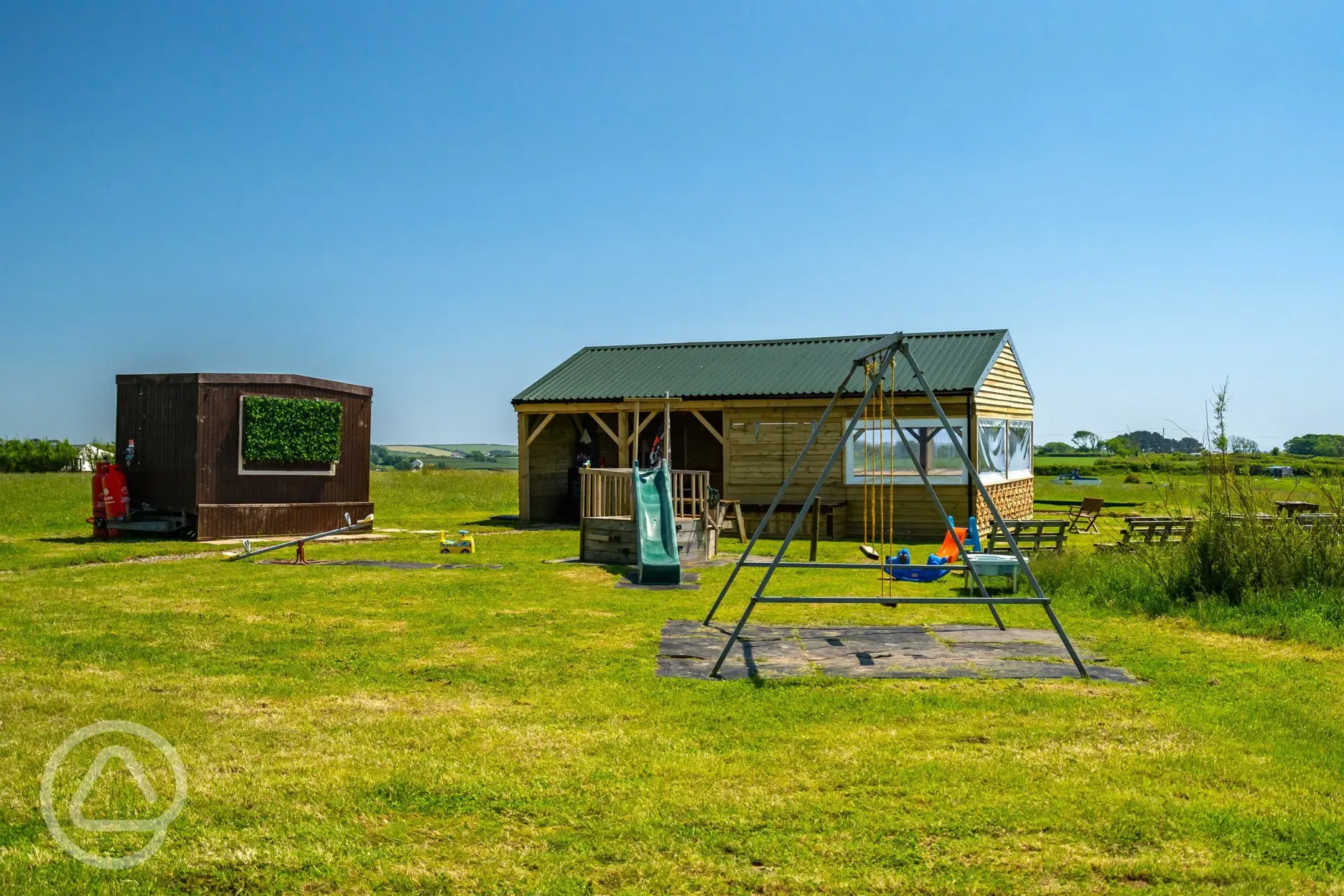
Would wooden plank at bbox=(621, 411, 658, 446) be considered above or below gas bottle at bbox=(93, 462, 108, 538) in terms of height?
above

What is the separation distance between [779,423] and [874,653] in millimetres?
13249

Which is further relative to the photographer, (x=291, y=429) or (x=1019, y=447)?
(x=1019, y=447)

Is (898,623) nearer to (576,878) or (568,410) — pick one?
(576,878)

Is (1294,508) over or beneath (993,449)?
beneath

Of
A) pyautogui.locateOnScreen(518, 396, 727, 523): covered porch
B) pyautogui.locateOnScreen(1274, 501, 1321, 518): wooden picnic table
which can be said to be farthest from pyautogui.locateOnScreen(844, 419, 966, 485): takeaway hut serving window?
pyautogui.locateOnScreen(1274, 501, 1321, 518): wooden picnic table

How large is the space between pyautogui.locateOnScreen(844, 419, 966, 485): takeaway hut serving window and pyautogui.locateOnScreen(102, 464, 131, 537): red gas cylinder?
1353 cm

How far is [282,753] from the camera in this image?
17.6 ft

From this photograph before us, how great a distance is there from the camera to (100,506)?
18750 mm

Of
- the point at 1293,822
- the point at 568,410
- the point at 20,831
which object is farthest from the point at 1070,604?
the point at 568,410

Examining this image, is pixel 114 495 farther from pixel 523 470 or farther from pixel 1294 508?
pixel 1294 508

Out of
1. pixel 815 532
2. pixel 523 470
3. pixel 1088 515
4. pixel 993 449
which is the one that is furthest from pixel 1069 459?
pixel 815 532

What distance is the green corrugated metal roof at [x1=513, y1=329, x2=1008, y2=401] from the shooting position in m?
20.8

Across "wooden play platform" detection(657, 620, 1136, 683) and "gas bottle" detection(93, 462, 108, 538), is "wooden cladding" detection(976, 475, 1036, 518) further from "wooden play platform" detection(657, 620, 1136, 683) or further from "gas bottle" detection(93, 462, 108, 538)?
"gas bottle" detection(93, 462, 108, 538)

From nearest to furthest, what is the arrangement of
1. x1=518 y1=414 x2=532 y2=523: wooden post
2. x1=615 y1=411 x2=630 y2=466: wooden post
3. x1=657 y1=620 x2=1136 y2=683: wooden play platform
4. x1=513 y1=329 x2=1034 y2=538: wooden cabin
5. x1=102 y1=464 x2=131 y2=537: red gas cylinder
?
x1=657 y1=620 x2=1136 y2=683: wooden play platform, x1=102 y1=464 x2=131 y2=537: red gas cylinder, x1=513 y1=329 x2=1034 y2=538: wooden cabin, x1=615 y1=411 x2=630 y2=466: wooden post, x1=518 y1=414 x2=532 y2=523: wooden post
